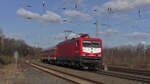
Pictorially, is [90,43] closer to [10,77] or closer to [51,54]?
[10,77]

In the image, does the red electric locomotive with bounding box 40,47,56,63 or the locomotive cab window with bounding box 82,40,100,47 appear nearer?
the locomotive cab window with bounding box 82,40,100,47

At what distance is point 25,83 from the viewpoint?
11766 mm

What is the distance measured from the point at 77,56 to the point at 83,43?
1605mm

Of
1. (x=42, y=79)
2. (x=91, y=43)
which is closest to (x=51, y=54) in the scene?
(x=91, y=43)

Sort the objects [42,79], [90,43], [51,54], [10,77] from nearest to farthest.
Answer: [42,79], [10,77], [90,43], [51,54]

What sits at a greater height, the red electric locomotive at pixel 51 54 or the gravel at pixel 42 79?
the red electric locomotive at pixel 51 54

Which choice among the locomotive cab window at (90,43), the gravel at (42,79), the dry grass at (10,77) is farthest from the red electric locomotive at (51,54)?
the gravel at (42,79)

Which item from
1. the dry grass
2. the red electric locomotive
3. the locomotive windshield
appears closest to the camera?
the dry grass

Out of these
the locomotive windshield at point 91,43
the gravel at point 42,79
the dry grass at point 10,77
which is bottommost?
the gravel at point 42,79

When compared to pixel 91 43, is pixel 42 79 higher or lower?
lower

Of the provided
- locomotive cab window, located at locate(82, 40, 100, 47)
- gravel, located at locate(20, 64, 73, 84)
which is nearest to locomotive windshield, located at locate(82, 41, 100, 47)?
locomotive cab window, located at locate(82, 40, 100, 47)

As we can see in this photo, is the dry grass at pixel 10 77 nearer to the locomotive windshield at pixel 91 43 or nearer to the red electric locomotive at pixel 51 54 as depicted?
the locomotive windshield at pixel 91 43

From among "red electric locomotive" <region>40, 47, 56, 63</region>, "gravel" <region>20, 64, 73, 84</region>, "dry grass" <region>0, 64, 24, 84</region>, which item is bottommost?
"gravel" <region>20, 64, 73, 84</region>

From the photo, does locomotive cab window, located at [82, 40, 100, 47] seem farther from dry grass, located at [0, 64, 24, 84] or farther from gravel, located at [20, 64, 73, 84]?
dry grass, located at [0, 64, 24, 84]
